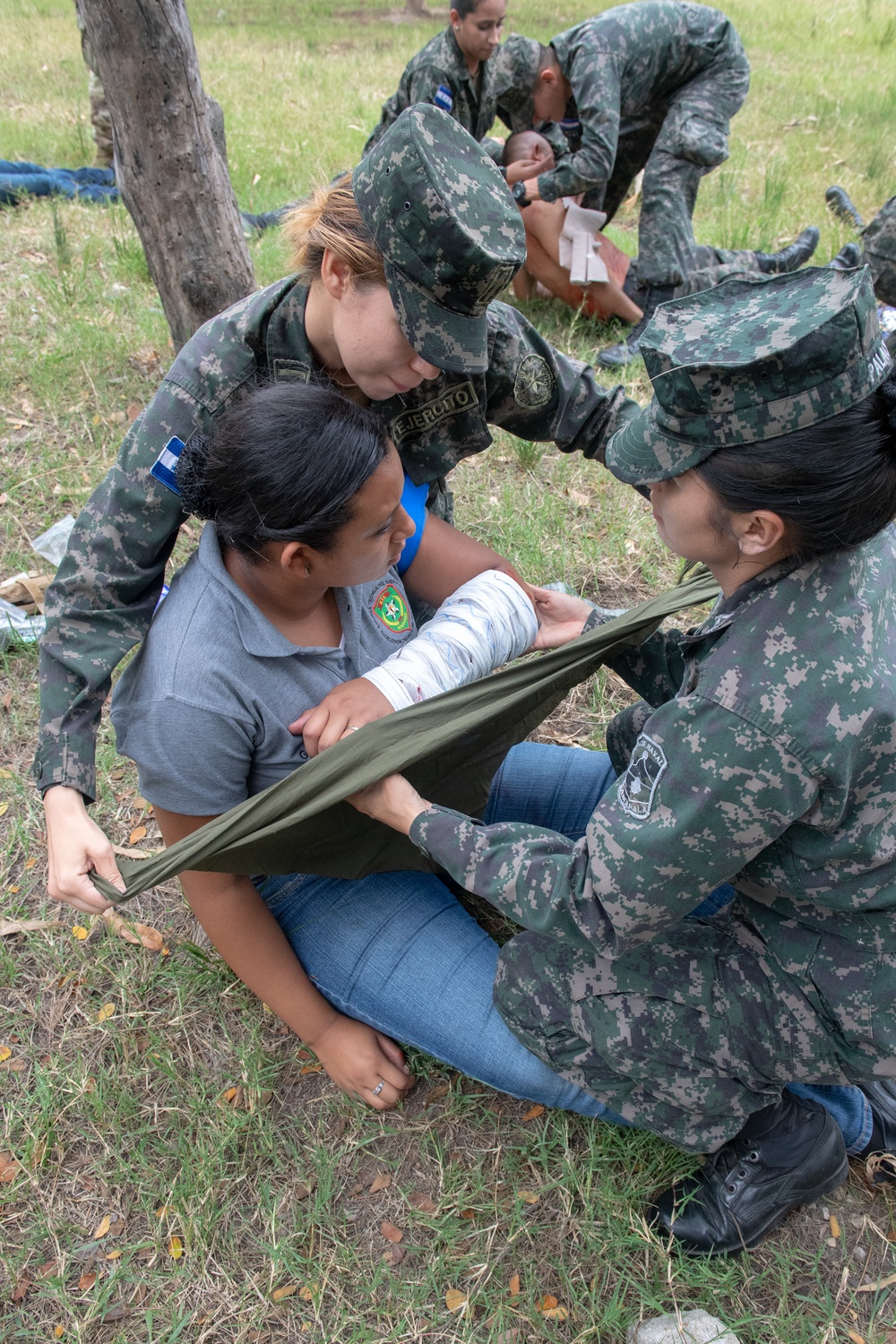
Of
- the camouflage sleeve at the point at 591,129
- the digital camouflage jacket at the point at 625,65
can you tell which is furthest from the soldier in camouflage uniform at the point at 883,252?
the camouflage sleeve at the point at 591,129

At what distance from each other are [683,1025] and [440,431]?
1.34 metres

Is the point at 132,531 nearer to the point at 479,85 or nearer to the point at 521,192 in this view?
the point at 521,192

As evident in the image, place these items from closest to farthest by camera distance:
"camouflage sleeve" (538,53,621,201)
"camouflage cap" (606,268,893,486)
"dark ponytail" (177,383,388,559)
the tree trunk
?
"camouflage cap" (606,268,893,486) < "dark ponytail" (177,383,388,559) < the tree trunk < "camouflage sleeve" (538,53,621,201)

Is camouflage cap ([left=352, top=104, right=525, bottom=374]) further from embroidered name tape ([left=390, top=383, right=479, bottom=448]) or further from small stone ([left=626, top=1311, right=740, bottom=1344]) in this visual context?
small stone ([left=626, top=1311, right=740, bottom=1344])

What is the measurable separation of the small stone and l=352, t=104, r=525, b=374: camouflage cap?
1.72 metres

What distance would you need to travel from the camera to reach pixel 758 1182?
5.63 ft

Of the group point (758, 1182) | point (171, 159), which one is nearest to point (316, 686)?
point (758, 1182)

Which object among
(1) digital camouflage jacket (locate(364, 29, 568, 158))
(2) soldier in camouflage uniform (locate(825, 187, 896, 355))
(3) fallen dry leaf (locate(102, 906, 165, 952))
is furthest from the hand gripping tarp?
(1) digital camouflage jacket (locate(364, 29, 568, 158))

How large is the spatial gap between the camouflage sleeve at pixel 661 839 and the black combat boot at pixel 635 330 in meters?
3.68

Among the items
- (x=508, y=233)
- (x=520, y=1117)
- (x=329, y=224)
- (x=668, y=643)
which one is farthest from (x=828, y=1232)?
(x=329, y=224)

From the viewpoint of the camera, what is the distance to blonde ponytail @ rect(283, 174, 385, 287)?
5.50 feet

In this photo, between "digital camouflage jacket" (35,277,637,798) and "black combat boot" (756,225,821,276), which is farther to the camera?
"black combat boot" (756,225,821,276)

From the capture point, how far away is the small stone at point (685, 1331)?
1605mm

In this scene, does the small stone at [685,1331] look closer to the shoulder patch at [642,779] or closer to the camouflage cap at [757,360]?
the shoulder patch at [642,779]
